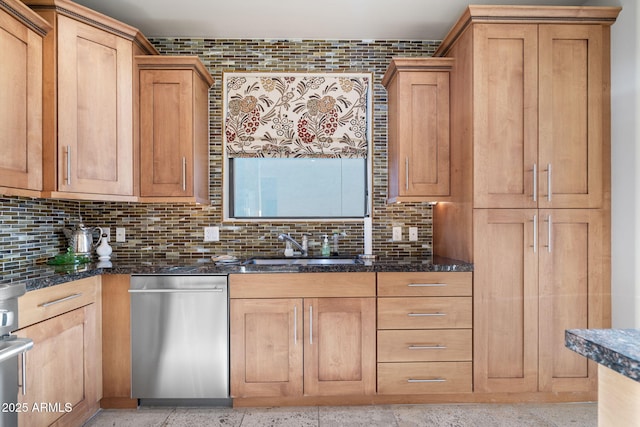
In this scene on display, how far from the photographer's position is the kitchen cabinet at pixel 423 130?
2.62m

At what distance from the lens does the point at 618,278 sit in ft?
7.61

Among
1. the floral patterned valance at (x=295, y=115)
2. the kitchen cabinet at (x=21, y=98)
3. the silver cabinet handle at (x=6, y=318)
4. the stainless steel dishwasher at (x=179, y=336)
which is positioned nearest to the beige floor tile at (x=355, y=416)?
the stainless steel dishwasher at (x=179, y=336)

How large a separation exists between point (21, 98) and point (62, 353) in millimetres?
1341

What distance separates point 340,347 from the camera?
2.36 m

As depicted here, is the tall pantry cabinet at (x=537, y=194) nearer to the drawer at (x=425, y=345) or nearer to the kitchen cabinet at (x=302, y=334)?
the drawer at (x=425, y=345)

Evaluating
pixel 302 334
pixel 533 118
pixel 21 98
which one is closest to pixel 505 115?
pixel 533 118

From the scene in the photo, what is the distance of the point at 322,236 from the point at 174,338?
1.28 meters

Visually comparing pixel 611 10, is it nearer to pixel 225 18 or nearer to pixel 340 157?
pixel 340 157

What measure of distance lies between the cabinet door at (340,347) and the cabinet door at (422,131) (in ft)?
2.90

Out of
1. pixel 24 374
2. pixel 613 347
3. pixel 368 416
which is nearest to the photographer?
pixel 613 347

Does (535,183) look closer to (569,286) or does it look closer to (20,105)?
(569,286)

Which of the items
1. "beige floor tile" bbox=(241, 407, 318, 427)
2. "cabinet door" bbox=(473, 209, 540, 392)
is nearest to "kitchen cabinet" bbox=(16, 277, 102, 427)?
"beige floor tile" bbox=(241, 407, 318, 427)

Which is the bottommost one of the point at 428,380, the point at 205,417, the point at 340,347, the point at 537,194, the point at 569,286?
the point at 205,417

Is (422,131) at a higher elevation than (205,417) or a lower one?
higher
